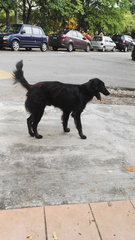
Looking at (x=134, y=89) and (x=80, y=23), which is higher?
(x=80, y=23)

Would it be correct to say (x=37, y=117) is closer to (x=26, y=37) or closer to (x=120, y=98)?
(x=120, y=98)

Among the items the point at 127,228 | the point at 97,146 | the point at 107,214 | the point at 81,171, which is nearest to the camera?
the point at 127,228

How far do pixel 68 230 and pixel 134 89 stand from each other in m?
6.80

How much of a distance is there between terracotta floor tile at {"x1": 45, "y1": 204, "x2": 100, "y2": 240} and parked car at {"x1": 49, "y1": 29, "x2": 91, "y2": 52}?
20088 millimetres

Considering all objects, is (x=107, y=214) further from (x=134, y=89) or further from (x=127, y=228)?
(x=134, y=89)

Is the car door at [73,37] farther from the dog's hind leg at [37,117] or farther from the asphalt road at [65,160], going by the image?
the dog's hind leg at [37,117]

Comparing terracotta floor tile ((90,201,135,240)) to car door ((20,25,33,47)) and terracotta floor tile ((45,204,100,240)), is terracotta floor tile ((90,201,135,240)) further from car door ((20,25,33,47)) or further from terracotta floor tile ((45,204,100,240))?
car door ((20,25,33,47))

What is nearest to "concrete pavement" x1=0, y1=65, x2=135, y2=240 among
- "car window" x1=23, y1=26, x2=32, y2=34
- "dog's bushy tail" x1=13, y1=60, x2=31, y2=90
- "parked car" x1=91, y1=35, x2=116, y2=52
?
"dog's bushy tail" x1=13, y1=60, x2=31, y2=90

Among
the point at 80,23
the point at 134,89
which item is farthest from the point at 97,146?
the point at 80,23

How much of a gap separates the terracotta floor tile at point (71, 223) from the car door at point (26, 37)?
17.9 metres

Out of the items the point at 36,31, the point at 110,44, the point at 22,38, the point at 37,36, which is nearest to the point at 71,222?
the point at 22,38

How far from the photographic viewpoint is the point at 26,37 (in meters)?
19.3

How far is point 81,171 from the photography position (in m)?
3.32

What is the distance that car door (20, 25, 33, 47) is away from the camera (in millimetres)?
19114
